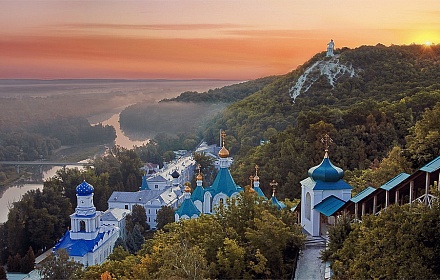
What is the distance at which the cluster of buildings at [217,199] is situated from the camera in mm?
8250

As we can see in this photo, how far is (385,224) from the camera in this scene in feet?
21.1

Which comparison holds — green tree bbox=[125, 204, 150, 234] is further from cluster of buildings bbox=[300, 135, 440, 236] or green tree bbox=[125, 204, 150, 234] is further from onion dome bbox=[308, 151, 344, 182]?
onion dome bbox=[308, 151, 344, 182]

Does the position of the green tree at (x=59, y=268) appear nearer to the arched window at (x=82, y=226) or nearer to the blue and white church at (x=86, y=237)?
the blue and white church at (x=86, y=237)

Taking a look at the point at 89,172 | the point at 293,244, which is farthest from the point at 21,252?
the point at 293,244

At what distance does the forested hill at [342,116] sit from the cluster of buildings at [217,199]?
1318 mm

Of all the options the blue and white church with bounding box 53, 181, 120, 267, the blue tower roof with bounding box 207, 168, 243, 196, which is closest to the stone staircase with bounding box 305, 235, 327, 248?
the blue tower roof with bounding box 207, 168, 243, 196

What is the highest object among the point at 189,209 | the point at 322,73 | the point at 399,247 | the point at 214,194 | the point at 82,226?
the point at 322,73

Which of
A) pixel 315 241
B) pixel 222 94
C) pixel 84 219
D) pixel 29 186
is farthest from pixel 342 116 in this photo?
pixel 222 94

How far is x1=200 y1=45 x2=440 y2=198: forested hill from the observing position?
19.6 m

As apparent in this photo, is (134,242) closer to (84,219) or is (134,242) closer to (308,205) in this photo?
(84,219)

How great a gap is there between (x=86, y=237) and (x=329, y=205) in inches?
432

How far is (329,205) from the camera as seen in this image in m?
10.6

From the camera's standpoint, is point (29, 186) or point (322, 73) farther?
point (322, 73)

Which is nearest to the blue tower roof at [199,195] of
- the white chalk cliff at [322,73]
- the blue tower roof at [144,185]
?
the blue tower roof at [144,185]
